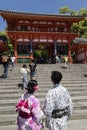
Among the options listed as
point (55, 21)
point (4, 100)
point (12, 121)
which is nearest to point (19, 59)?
point (55, 21)

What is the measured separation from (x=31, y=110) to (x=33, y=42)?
98.0 feet

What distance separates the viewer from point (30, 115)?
19.1 ft

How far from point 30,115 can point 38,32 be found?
97.7 feet

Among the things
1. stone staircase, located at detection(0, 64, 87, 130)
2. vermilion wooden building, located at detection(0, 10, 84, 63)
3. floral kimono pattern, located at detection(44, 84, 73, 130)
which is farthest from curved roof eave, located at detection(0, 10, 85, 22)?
floral kimono pattern, located at detection(44, 84, 73, 130)

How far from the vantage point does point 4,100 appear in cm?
1263

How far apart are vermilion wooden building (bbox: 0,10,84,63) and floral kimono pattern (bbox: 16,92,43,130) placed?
91.8ft

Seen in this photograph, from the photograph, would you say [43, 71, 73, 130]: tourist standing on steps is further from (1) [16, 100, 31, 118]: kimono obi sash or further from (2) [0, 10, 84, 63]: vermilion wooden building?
(2) [0, 10, 84, 63]: vermilion wooden building

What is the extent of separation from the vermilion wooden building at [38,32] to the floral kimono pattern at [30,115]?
91.8 feet

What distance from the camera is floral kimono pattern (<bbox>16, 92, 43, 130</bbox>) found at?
19.0ft

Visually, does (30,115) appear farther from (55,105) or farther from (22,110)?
(55,105)

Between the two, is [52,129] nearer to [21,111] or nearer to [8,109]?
[21,111]

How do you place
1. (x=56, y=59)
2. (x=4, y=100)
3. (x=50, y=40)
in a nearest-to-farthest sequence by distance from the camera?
(x=4, y=100) < (x=56, y=59) < (x=50, y=40)

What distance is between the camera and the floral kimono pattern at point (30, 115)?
5.78 metres

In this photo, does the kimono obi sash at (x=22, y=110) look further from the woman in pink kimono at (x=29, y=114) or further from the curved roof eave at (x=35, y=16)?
the curved roof eave at (x=35, y=16)
